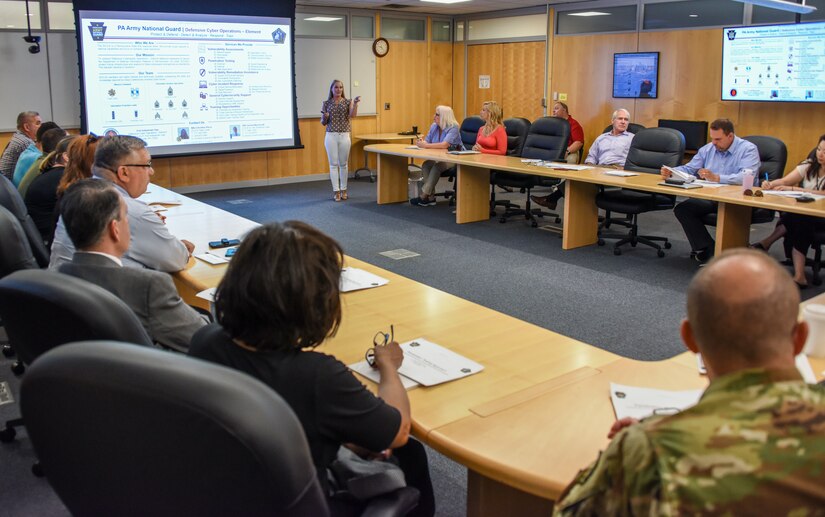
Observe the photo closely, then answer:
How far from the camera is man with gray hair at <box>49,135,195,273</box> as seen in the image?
9.39ft

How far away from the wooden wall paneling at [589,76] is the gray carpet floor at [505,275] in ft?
6.87

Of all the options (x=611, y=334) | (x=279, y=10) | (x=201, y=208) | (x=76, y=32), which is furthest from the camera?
(x=279, y=10)

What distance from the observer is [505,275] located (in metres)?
5.47

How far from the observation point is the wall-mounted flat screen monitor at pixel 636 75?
29.3 ft

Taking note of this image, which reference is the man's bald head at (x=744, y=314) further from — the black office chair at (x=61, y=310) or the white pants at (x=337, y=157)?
the white pants at (x=337, y=157)

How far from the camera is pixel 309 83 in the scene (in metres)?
10.2

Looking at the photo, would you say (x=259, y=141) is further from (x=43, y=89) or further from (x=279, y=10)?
(x=43, y=89)

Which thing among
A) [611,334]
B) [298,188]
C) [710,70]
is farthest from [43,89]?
[710,70]

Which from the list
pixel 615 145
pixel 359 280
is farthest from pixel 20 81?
pixel 359 280

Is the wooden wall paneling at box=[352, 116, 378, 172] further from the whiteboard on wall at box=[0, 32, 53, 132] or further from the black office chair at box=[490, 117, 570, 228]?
the whiteboard on wall at box=[0, 32, 53, 132]

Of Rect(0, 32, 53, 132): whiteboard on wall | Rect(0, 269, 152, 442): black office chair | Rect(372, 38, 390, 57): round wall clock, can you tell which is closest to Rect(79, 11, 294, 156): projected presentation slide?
Rect(0, 32, 53, 132): whiteboard on wall

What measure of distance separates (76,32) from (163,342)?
274 inches

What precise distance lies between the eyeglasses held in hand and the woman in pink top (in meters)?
5.89

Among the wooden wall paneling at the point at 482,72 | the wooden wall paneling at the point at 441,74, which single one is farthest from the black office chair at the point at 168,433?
the wooden wall paneling at the point at 441,74
